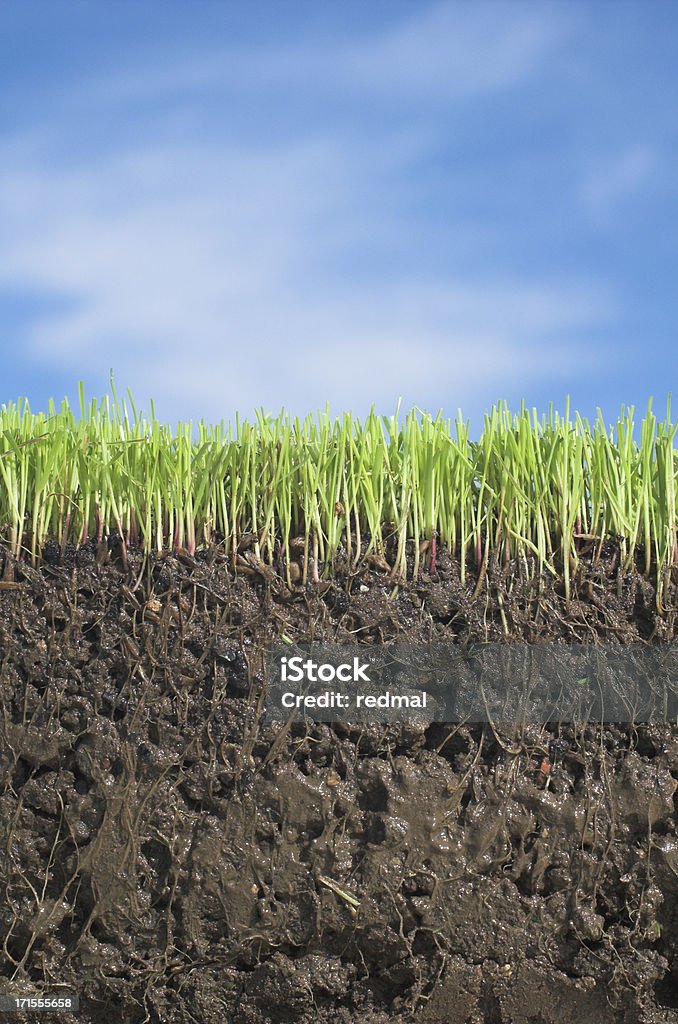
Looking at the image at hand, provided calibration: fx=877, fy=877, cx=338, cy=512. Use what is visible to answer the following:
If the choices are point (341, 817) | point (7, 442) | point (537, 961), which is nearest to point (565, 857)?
point (537, 961)

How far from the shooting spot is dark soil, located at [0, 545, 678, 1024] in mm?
2959

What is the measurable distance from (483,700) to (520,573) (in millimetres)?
477

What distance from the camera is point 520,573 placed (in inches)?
125

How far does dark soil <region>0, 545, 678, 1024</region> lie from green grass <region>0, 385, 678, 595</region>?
133mm

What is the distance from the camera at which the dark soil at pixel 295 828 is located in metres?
2.96

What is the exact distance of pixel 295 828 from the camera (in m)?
2.96

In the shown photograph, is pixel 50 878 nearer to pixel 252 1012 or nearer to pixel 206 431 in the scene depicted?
pixel 252 1012

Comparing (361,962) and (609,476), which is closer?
(361,962)

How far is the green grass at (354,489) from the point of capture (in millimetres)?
3172

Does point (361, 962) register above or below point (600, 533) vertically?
below

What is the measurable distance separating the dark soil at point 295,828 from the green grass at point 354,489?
5.2 inches

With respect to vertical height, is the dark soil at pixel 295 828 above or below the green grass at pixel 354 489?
below

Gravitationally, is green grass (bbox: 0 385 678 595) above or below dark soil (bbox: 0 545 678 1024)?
above

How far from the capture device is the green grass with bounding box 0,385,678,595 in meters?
3.17
